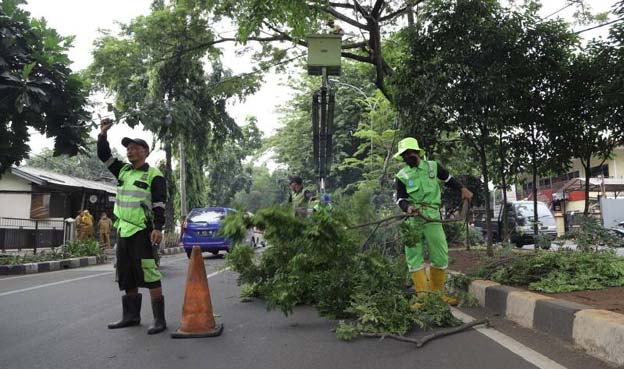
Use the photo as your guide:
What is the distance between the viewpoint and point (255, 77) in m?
15.0

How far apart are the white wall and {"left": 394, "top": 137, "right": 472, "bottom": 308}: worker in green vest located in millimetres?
21154

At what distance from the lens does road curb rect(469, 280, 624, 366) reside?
354cm

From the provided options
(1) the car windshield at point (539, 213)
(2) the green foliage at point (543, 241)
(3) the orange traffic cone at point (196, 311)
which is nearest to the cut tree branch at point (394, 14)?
(2) the green foliage at point (543, 241)

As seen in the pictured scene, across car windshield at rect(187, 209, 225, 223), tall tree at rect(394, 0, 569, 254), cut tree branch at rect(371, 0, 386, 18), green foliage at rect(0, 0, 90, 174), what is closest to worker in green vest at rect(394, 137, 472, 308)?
tall tree at rect(394, 0, 569, 254)

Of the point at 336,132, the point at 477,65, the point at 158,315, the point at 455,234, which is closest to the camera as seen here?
the point at 158,315

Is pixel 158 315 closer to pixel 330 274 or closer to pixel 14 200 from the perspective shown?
pixel 330 274

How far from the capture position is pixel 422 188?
5.80 m

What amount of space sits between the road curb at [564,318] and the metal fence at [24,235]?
13571mm

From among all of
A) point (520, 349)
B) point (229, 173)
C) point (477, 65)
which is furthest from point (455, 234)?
point (229, 173)

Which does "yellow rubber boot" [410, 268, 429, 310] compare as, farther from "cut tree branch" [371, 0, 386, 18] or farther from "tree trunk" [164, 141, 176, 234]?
"tree trunk" [164, 141, 176, 234]

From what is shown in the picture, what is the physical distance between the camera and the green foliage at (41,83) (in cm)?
776

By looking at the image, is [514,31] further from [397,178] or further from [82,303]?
[82,303]

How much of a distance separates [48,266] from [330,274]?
9.86 metres

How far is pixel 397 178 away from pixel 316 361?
2.59 meters
